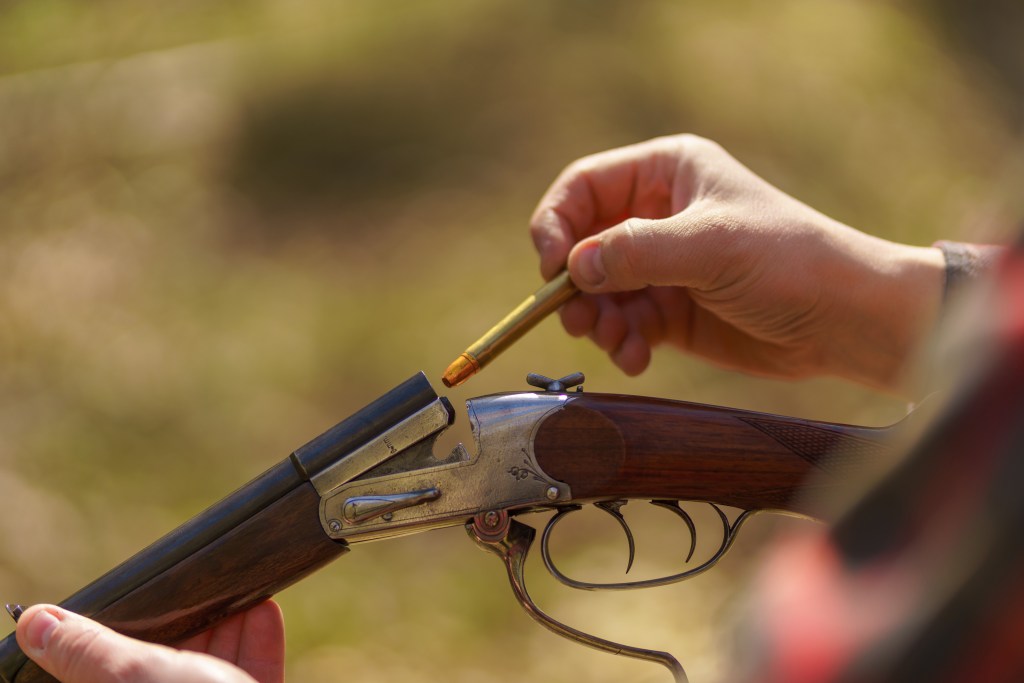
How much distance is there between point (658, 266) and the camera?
2.07 m

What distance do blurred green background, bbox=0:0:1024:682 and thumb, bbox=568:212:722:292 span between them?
1420 millimetres

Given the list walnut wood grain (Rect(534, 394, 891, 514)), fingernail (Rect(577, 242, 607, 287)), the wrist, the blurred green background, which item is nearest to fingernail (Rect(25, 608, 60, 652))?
walnut wood grain (Rect(534, 394, 891, 514))

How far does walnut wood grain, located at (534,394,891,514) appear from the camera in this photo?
1.73m

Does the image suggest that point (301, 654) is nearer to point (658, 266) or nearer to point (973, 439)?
point (658, 266)

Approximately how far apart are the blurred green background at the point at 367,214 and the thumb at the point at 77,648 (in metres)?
1.75

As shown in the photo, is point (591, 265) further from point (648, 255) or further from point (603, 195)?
point (603, 195)

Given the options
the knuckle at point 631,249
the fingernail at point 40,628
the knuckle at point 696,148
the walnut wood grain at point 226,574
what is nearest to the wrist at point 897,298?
the knuckle at point 696,148

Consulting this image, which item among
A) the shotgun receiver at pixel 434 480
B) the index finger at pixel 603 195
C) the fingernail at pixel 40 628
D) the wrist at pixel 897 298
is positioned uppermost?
the index finger at pixel 603 195

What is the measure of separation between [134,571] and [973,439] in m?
1.57

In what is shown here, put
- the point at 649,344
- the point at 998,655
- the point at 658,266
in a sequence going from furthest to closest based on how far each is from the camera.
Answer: the point at 649,344
the point at 658,266
the point at 998,655

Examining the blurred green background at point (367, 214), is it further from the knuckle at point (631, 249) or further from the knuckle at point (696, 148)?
the knuckle at point (696, 148)

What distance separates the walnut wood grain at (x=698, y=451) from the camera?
1.73m

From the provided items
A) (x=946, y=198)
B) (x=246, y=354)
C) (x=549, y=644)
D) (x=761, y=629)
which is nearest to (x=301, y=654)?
(x=549, y=644)

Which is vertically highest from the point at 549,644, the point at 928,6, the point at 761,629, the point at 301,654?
the point at 761,629
